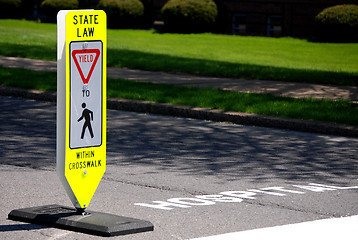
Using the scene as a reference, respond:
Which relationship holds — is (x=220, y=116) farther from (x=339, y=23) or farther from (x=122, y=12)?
(x=122, y=12)

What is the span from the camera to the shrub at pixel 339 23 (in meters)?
27.6

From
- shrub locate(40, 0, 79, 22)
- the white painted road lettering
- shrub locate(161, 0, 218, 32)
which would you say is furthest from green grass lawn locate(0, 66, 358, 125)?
shrub locate(40, 0, 79, 22)

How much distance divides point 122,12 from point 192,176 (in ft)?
86.9

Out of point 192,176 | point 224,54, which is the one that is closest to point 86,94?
point 192,176

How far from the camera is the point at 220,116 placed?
11.8 metres

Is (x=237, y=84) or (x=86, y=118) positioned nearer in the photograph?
(x=86, y=118)

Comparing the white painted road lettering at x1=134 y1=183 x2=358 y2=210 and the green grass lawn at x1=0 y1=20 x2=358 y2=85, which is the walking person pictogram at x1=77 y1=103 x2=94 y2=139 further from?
the green grass lawn at x1=0 y1=20 x2=358 y2=85

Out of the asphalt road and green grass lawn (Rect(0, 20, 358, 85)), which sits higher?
green grass lawn (Rect(0, 20, 358, 85))

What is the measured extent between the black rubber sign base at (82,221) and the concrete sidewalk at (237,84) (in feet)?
27.2

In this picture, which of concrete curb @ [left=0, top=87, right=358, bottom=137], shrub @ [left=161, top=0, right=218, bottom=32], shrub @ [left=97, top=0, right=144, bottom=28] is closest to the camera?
concrete curb @ [left=0, top=87, right=358, bottom=137]

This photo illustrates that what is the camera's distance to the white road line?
5844 millimetres

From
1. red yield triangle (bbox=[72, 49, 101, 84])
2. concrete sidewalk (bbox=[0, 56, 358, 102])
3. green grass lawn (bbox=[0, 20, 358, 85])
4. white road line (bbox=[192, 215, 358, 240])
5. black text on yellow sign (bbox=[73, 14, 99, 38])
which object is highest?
black text on yellow sign (bbox=[73, 14, 99, 38])

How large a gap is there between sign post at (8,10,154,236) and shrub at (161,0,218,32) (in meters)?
25.6

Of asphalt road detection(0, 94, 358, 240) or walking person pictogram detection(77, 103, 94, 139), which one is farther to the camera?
asphalt road detection(0, 94, 358, 240)
